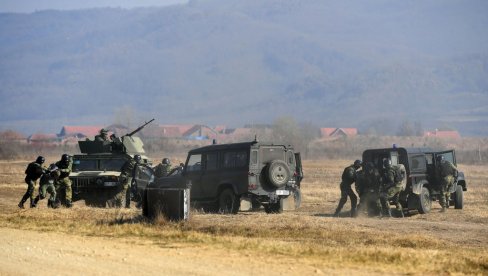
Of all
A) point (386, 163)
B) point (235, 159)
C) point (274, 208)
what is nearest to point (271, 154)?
point (235, 159)

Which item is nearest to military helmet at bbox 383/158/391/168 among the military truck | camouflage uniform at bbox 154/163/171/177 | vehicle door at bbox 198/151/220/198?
vehicle door at bbox 198/151/220/198

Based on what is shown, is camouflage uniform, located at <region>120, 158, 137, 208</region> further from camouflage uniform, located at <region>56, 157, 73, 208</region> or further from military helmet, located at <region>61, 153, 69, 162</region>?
military helmet, located at <region>61, 153, 69, 162</region>

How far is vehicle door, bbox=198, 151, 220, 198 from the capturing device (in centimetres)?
2486

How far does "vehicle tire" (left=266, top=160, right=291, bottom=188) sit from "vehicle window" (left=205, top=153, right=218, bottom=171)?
1.77 m

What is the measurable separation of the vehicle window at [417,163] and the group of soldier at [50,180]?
1026 cm

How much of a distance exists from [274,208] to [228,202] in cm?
136

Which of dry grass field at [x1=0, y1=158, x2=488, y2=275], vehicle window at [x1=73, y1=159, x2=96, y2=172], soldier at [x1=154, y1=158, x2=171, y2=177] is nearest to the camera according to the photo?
dry grass field at [x1=0, y1=158, x2=488, y2=275]

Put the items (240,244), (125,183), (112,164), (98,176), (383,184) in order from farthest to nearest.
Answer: (112,164), (98,176), (125,183), (383,184), (240,244)

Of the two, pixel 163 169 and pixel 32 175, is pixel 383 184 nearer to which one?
pixel 163 169

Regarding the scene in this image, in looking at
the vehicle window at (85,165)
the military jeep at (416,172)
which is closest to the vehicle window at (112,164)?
the vehicle window at (85,165)

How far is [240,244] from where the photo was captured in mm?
16578

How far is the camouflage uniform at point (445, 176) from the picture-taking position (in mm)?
25438

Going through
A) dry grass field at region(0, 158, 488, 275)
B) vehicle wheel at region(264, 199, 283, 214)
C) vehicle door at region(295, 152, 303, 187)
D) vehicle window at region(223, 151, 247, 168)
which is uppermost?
vehicle window at region(223, 151, 247, 168)

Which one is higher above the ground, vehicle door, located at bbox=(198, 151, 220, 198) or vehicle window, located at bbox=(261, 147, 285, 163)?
vehicle window, located at bbox=(261, 147, 285, 163)
